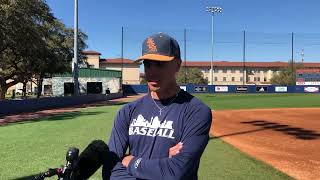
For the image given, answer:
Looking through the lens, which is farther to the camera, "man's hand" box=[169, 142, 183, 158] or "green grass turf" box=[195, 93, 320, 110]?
"green grass turf" box=[195, 93, 320, 110]

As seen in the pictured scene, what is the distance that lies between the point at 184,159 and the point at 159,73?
1.67 ft

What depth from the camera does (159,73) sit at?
113 inches

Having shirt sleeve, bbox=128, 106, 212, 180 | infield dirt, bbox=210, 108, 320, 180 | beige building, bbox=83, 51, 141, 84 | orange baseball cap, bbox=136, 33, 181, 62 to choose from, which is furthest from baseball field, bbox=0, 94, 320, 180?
beige building, bbox=83, 51, 141, 84

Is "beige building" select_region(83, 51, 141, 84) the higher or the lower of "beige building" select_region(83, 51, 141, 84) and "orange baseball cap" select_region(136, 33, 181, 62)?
the higher

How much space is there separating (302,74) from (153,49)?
86.9 metres

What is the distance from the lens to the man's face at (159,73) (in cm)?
286

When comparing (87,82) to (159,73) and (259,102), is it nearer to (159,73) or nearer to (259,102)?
(259,102)

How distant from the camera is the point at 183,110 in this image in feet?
9.60

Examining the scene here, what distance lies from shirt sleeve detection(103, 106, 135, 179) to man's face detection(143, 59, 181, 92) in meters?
0.31

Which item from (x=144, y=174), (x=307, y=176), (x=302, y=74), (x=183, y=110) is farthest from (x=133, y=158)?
(x=302, y=74)

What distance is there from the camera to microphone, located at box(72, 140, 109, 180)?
2474 millimetres

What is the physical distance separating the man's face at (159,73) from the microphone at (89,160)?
47 cm

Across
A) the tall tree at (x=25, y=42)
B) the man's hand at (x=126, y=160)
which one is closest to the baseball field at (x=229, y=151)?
the man's hand at (x=126, y=160)

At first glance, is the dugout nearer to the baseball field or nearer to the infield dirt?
the infield dirt
